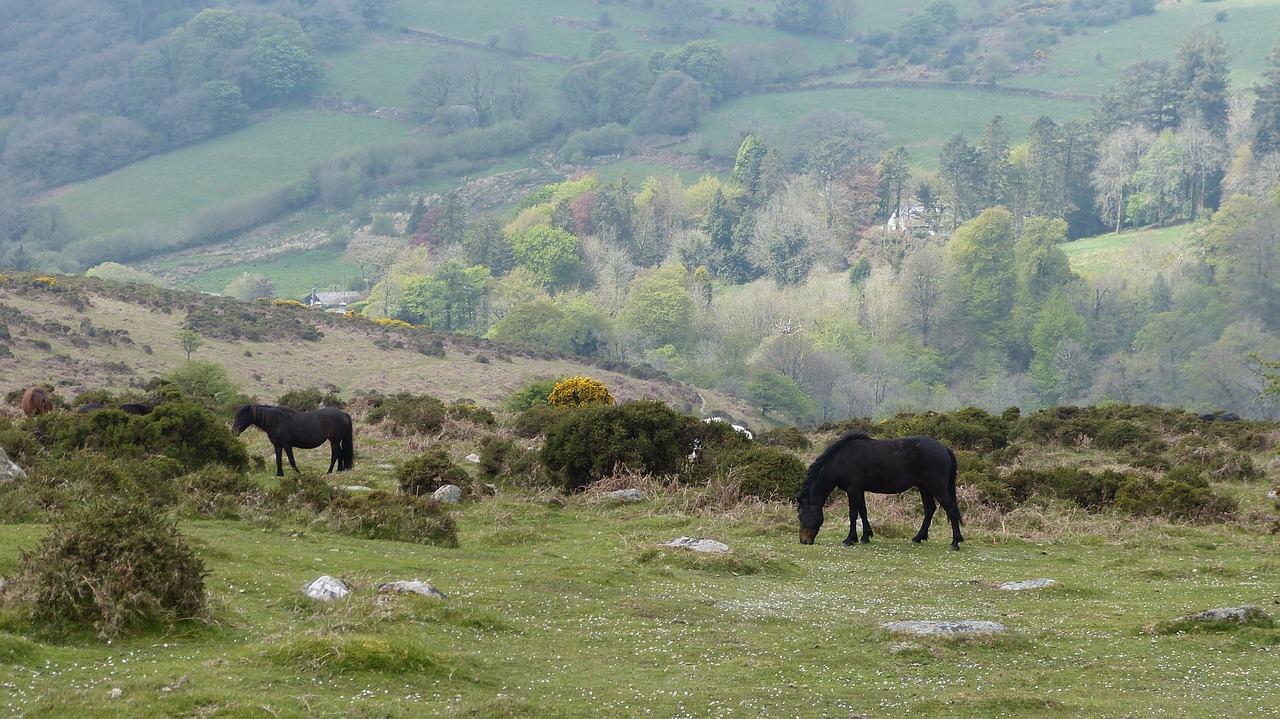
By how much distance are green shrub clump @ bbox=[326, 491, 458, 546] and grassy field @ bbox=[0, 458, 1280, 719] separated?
1.75ft

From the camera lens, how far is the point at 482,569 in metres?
16.8

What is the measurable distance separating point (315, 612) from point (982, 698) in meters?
6.89

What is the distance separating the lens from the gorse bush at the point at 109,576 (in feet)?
35.1

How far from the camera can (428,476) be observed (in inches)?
992

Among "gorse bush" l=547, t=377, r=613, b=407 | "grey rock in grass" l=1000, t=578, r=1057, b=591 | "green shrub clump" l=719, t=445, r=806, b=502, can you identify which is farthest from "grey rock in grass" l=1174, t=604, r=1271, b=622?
"gorse bush" l=547, t=377, r=613, b=407

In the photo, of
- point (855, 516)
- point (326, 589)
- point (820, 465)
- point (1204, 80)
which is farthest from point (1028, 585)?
point (1204, 80)

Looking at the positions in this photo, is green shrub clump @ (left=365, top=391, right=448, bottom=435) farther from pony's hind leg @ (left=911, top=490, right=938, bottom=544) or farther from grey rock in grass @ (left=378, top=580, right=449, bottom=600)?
grey rock in grass @ (left=378, top=580, right=449, bottom=600)

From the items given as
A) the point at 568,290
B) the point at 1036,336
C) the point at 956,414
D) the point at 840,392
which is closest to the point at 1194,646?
the point at 956,414

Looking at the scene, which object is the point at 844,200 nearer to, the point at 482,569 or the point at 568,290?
the point at 568,290

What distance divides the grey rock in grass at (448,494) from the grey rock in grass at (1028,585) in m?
11.9

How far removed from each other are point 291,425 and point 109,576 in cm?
1606

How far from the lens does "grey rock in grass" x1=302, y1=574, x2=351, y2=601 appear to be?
13047 mm

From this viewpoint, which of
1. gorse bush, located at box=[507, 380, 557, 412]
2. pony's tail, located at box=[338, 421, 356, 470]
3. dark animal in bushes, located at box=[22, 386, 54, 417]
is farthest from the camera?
gorse bush, located at box=[507, 380, 557, 412]

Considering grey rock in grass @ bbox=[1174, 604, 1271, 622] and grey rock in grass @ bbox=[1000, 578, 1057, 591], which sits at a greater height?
grey rock in grass @ bbox=[1174, 604, 1271, 622]
